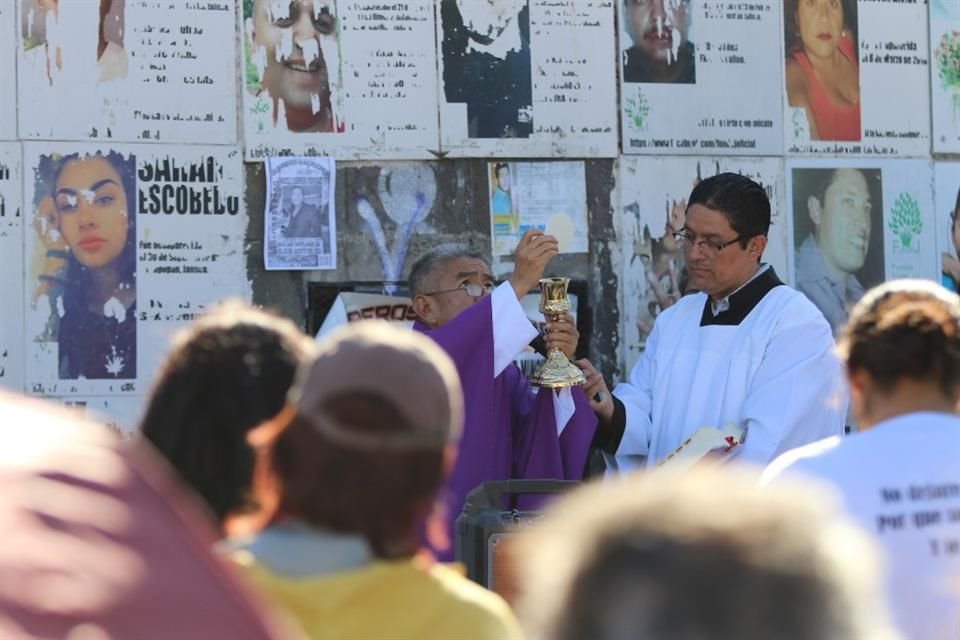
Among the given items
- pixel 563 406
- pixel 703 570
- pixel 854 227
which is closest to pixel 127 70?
pixel 563 406

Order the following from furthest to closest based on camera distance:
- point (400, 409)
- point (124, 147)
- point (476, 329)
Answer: point (124, 147) → point (476, 329) → point (400, 409)

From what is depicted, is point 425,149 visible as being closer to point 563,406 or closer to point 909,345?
point 563,406

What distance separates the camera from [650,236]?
5.77 m

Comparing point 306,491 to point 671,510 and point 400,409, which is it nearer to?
point 400,409

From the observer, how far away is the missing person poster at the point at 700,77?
228 inches

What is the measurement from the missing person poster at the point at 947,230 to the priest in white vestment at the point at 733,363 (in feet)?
4.39

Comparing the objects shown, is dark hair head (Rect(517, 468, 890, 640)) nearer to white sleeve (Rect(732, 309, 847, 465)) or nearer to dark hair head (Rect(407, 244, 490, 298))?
white sleeve (Rect(732, 309, 847, 465))

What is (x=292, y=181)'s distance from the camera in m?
5.39

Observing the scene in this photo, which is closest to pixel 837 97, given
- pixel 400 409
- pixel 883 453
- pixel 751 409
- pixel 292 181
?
pixel 751 409

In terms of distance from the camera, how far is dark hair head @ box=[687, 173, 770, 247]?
5.01 metres

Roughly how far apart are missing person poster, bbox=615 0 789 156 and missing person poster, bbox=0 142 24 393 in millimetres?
2243

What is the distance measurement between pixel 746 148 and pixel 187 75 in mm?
2161

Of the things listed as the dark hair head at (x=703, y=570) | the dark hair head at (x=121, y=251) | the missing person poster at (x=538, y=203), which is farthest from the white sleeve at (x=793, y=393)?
the dark hair head at (x=703, y=570)

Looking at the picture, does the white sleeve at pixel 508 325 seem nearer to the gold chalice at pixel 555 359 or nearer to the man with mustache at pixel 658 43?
the gold chalice at pixel 555 359
